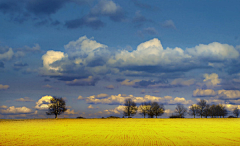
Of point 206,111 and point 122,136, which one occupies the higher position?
point 122,136

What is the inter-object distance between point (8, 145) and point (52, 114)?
252ft

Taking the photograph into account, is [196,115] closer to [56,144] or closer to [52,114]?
[52,114]

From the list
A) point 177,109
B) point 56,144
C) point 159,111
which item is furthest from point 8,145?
point 177,109

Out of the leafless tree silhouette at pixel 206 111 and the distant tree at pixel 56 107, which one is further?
the leafless tree silhouette at pixel 206 111

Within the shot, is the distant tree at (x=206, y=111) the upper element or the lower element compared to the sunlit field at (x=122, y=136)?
lower

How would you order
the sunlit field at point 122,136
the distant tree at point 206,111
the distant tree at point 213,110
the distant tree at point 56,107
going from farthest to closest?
1. the distant tree at point 213,110
2. the distant tree at point 206,111
3. the distant tree at point 56,107
4. the sunlit field at point 122,136

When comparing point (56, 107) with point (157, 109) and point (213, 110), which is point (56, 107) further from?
point (213, 110)

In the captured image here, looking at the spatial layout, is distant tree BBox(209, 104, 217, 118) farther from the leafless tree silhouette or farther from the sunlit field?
the sunlit field

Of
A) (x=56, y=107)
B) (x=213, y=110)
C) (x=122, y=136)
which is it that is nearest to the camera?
(x=122, y=136)

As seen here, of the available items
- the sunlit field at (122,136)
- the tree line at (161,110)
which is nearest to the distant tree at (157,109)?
the tree line at (161,110)

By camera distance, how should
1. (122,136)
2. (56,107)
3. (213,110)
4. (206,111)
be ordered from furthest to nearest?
(213,110), (206,111), (56,107), (122,136)

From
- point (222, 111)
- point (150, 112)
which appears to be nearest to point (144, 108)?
point (150, 112)

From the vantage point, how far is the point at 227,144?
22.4 meters

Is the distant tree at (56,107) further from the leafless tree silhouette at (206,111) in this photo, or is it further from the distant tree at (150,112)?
the leafless tree silhouette at (206,111)
